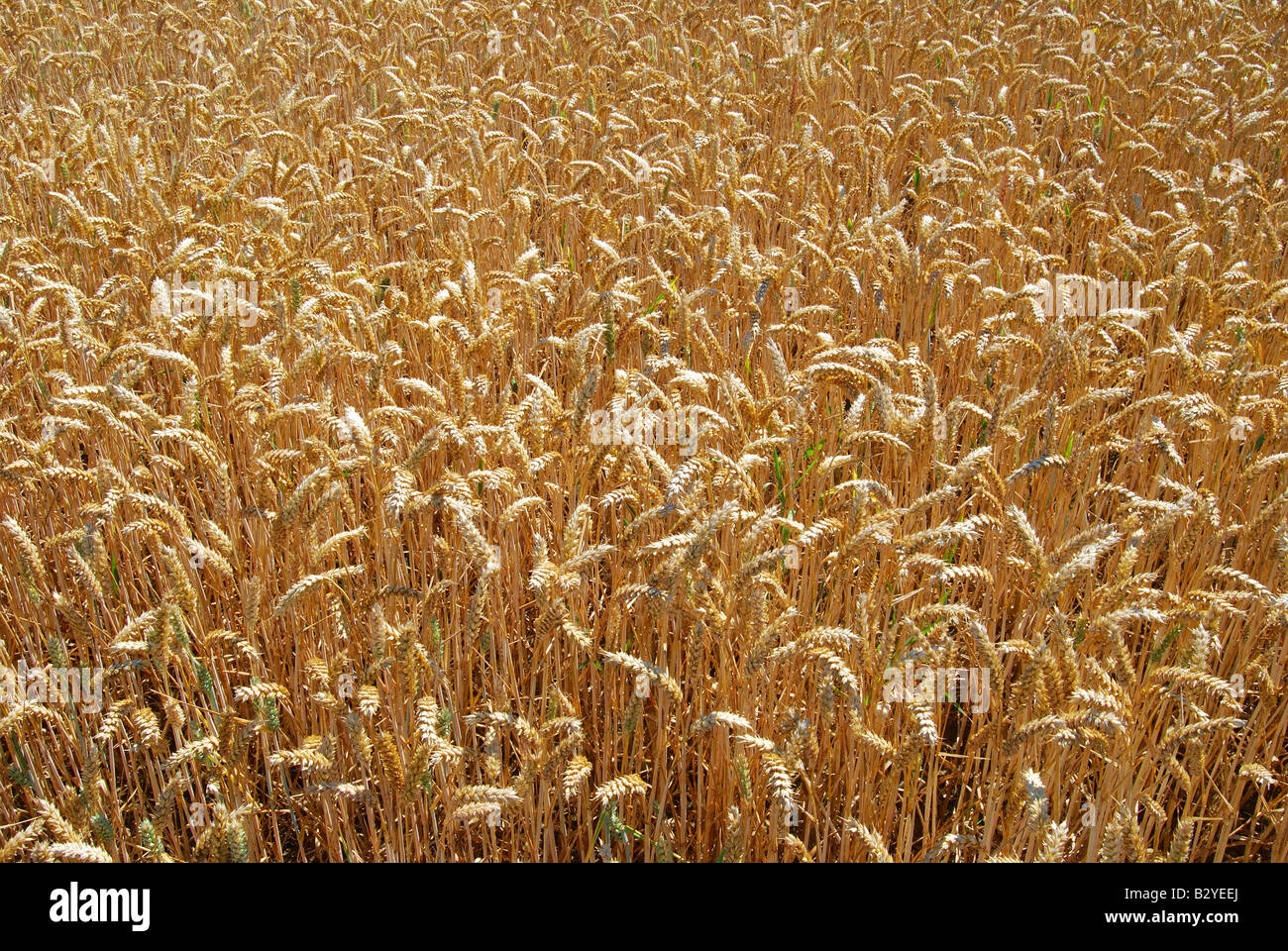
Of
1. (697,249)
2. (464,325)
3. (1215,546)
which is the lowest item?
(1215,546)

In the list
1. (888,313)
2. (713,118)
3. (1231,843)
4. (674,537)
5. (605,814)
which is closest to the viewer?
(674,537)

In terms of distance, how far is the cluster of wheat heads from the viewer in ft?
4.36

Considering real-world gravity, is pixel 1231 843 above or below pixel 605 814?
below

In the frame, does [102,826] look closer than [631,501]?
Yes

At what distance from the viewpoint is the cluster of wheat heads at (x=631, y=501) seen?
1328 mm

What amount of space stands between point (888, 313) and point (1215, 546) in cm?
98

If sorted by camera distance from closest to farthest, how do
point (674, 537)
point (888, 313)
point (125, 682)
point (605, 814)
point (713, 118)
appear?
point (674, 537), point (605, 814), point (125, 682), point (888, 313), point (713, 118)

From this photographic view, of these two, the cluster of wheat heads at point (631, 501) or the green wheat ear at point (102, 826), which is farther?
the cluster of wheat heads at point (631, 501)

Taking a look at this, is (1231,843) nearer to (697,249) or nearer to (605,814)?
(605,814)

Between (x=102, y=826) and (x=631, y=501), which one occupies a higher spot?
(x=631, y=501)

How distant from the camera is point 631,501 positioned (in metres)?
2.05

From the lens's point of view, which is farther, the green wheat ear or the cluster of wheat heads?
the cluster of wheat heads
